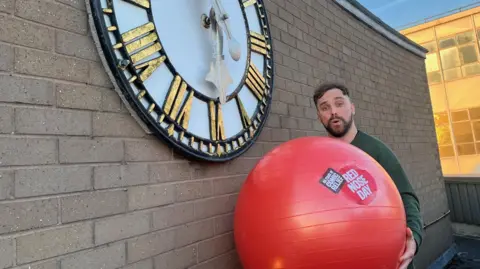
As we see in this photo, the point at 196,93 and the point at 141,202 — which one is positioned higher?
the point at 196,93

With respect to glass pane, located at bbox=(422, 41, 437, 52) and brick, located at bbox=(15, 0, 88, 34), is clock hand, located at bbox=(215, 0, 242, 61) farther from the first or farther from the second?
glass pane, located at bbox=(422, 41, 437, 52)

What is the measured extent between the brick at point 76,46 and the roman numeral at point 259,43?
3.41 feet

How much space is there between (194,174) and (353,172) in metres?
0.72

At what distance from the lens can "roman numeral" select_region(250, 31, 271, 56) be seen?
6.74 ft

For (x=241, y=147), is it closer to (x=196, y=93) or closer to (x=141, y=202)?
(x=196, y=93)

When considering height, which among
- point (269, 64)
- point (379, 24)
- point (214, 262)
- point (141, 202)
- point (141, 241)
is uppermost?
point (379, 24)

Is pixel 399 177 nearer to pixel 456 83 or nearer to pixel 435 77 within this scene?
pixel 456 83

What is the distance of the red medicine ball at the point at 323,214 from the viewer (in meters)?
1.05

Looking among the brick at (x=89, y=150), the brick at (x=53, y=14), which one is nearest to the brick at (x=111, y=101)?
the brick at (x=89, y=150)

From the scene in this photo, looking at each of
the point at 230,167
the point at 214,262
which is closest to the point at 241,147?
the point at 230,167

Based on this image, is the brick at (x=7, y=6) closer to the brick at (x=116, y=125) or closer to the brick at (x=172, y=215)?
the brick at (x=116, y=125)

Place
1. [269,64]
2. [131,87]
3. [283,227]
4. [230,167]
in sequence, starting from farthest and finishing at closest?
[269,64] → [230,167] → [131,87] → [283,227]

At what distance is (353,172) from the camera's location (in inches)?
45.2

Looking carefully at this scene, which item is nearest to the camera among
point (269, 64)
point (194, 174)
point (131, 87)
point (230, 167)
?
point (131, 87)
